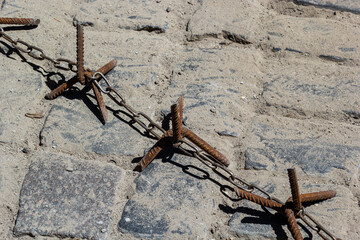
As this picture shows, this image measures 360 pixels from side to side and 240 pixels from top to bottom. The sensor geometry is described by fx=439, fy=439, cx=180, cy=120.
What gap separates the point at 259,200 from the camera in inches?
72.7

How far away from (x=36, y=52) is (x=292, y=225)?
1.69 metres

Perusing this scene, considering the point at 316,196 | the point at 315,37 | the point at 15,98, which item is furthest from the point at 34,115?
the point at 315,37

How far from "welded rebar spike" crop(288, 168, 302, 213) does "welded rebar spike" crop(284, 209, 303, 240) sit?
30 mm

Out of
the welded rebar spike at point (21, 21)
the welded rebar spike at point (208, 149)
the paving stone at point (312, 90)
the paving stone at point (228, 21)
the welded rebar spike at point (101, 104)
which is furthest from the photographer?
the paving stone at point (228, 21)

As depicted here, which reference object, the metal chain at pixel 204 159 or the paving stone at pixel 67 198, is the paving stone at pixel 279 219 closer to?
the metal chain at pixel 204 159

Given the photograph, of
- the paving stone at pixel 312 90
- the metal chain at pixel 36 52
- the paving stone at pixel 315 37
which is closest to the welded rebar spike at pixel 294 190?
the paving stone at pixel 312 90

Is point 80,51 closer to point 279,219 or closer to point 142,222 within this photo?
point 142,222

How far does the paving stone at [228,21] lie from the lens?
8.76 feet

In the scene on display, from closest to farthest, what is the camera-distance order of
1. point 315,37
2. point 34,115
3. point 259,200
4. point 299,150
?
point 259,200, point 299,150, point 34,115, point 315,37

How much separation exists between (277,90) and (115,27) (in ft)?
3.50

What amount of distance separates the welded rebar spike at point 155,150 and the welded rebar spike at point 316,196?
599mm

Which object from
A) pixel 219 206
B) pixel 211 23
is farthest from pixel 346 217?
pixel 211 23

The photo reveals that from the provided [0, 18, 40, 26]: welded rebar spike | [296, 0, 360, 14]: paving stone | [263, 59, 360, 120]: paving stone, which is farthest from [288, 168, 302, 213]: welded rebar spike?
[0, 18, 40, 26]: welded rebar spike

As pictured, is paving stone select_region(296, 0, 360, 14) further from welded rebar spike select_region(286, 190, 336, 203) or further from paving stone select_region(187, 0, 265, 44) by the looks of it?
welded rebar spike select_region(286, 190, 336, 203)
